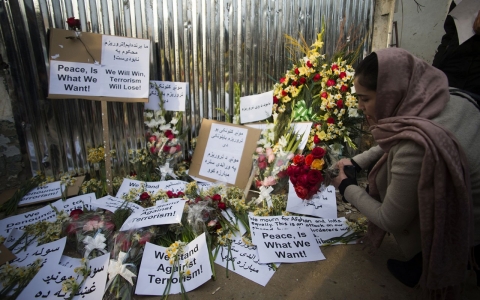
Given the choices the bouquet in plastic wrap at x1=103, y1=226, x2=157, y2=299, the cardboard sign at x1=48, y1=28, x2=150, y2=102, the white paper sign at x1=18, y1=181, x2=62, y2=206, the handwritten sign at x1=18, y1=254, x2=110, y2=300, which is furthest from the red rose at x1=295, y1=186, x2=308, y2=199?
the white paper sign at x1=18, y1=181, x2=62, y2=206

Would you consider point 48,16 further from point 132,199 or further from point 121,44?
point 132,199

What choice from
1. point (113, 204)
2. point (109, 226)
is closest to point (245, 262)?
point (109, 226)

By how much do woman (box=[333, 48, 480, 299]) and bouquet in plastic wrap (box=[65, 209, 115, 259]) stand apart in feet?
5.64

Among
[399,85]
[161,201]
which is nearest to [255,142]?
[161,201]

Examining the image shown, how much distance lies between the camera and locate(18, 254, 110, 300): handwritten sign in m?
1.54

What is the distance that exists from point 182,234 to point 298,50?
2646mm

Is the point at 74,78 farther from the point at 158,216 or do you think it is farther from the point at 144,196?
the point at 158,216

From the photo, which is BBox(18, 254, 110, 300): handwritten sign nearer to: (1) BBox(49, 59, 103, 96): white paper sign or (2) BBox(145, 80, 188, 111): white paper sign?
(1) BBox(49, 59, 103, 96): white paper sign

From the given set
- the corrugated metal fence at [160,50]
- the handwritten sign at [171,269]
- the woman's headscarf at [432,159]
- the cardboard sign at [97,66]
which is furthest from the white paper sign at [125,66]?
the woman's headscarf at [432,159]

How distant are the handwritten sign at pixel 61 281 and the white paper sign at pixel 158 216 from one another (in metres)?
0.28

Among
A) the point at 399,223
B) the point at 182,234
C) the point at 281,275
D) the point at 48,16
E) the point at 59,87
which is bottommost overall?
the point at 281,275

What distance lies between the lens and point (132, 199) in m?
2.41

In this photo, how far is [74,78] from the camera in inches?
93.5

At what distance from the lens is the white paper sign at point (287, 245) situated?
6.24ft
